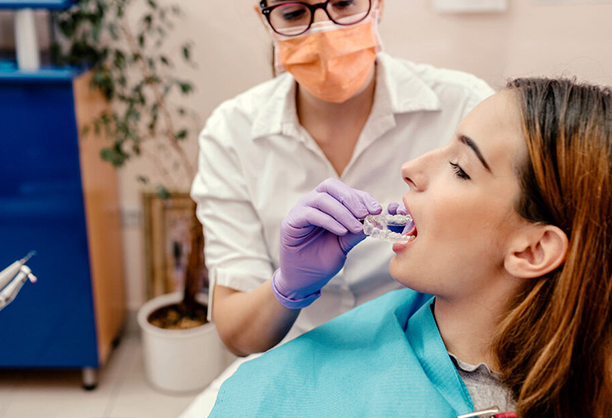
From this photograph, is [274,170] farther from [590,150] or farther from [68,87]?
[68,87]

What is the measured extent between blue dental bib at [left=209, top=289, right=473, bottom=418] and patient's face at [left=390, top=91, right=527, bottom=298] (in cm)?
12

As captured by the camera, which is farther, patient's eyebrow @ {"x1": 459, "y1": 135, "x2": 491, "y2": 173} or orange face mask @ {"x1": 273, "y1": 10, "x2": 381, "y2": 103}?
orange face mask @ {"x1": 273, "y1": 10, "x2": 381, "y2": 103}

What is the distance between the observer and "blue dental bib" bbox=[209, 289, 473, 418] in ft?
3.06

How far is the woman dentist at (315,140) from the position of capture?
1.32 meters

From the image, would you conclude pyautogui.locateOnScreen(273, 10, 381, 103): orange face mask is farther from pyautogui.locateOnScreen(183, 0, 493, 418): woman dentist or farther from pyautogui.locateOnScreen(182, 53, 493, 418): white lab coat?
pyautogui.locateOnScreen(182, 53, 493, 418): white lab coat

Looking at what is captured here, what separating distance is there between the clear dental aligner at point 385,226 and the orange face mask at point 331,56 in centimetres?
38

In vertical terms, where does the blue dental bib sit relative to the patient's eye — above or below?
below

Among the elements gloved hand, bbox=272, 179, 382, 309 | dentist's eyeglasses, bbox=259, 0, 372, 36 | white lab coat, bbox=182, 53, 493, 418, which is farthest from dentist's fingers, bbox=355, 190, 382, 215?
dentist's eyeglasses, bbox=259, 0, 372, 36

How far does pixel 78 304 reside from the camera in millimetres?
2232

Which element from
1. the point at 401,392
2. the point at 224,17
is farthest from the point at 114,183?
the point at 401,392

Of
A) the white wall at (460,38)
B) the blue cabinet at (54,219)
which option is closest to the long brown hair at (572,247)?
the white wall at (460,38)

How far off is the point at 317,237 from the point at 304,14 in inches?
→ 20.8

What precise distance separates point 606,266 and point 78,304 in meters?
1.94

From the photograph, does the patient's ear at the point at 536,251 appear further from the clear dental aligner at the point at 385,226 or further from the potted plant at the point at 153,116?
the potted plant at the point at 153,116
